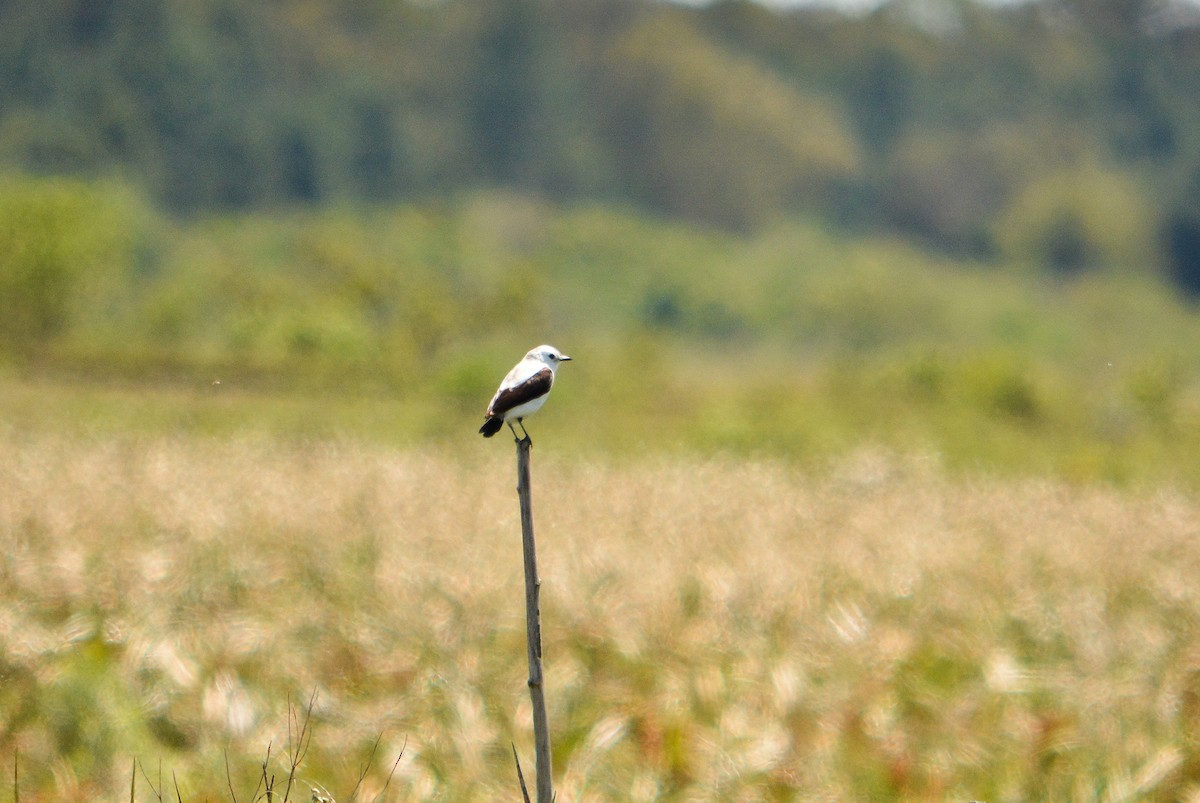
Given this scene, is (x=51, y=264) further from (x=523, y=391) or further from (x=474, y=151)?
(x=474, y=151)

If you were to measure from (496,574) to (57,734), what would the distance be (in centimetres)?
416

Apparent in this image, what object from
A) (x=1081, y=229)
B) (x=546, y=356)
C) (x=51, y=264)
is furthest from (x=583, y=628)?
(x=1081, y=229)

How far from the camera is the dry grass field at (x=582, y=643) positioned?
7.28 metres

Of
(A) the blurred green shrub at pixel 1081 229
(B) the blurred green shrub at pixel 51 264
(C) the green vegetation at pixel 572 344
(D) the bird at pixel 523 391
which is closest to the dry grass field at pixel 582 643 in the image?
(D) the bird at pixel 523 391

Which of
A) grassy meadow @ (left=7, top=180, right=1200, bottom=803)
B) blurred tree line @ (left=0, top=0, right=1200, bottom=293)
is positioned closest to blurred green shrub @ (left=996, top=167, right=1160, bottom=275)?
blurred tree line @ (left=0, top=0, right=1200, bottom=293)

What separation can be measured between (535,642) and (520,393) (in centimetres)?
55

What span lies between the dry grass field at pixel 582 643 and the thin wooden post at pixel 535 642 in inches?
71.9

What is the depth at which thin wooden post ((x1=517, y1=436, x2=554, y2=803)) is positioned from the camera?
263 cm

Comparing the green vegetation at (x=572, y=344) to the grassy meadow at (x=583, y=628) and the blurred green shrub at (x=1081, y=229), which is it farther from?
the blurred green shrub at (x=1081, y=229)

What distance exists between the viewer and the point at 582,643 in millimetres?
10109

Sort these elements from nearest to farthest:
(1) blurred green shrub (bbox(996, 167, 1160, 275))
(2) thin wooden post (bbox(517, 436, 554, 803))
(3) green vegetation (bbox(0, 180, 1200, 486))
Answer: (2) thin wooden post (bbox(517, 436, 554, 803)) < (3) green vegetation (bbox(0, 180, 1200, 486)) < (1) blurred green shrub (bbox(996, 167, 1160, 275))

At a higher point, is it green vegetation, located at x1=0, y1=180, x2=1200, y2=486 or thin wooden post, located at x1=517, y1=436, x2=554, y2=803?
thin wooden post, located at x1=517, y1=436, x2=554, y2=803

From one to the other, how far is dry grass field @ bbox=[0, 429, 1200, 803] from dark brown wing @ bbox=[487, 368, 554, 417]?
2086 mm

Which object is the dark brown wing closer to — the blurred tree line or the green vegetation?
the green vegetation
